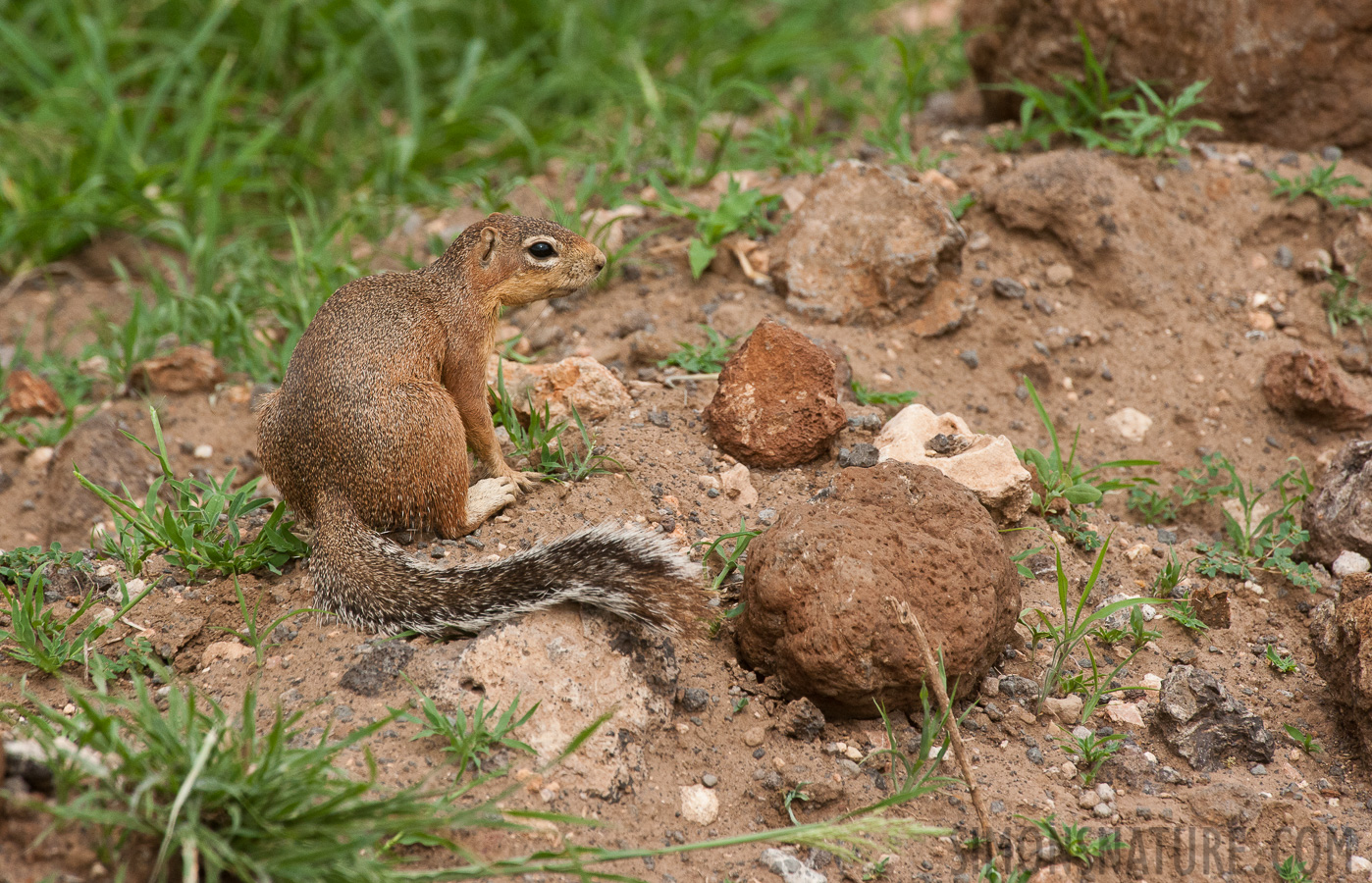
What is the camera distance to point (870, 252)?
4.78m

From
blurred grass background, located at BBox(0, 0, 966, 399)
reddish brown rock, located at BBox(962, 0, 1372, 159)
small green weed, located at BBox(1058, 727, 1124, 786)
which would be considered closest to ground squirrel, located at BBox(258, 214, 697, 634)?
small green weed, located at BBox(1058, 727, 1124, 786)

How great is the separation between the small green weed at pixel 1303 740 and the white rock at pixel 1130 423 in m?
1.46

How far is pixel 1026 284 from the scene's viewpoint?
4926 mm

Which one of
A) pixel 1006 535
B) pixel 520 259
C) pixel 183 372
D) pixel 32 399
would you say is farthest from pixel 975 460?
Result: pixel 32 399

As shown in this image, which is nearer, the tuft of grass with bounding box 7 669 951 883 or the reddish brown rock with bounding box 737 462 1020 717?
the tuft of grass with bounding box 7 669 951 883

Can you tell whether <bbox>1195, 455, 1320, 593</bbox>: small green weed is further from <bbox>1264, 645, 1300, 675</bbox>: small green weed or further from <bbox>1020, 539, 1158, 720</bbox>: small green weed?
<bbox>1020, 539, 1158, 720</bbox>: small green weed

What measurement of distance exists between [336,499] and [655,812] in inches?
55.7

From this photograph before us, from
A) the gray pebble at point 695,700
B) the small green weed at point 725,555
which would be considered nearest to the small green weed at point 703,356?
the small green weed at point 725,555

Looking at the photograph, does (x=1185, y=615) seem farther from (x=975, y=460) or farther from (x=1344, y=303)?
(x=1344, y=303)

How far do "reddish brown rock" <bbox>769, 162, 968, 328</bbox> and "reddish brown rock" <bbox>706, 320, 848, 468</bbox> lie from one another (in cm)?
87

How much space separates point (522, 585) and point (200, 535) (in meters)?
1.37

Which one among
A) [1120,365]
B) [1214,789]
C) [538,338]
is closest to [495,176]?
[538,338]

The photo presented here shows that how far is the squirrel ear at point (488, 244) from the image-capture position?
13.2ft

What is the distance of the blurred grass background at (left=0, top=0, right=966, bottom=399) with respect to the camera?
18.7 feet
